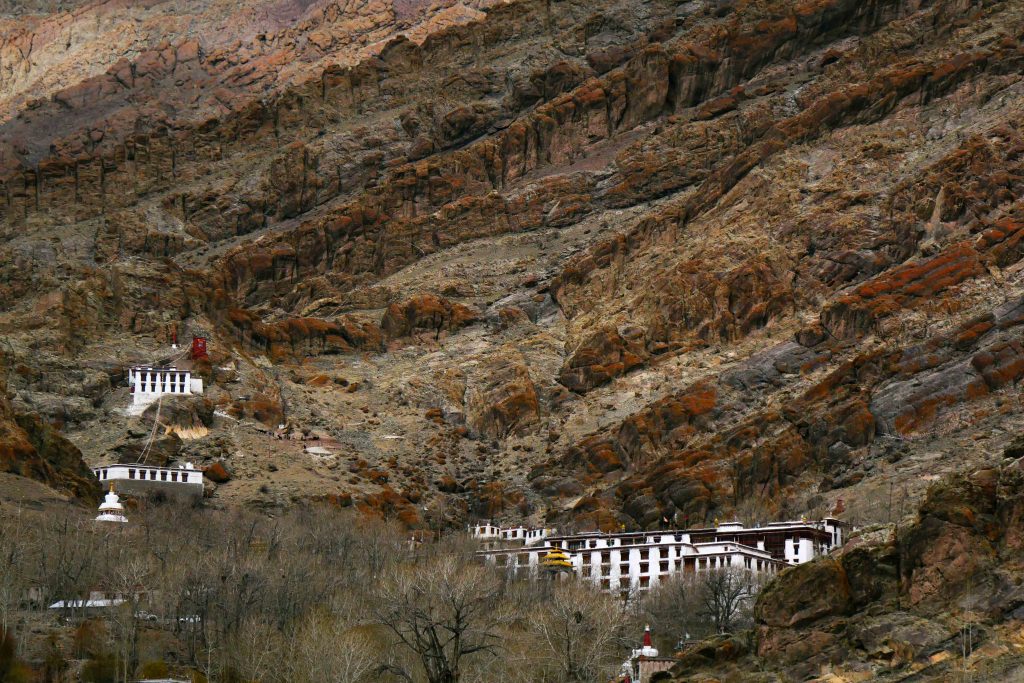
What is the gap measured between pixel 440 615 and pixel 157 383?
6863 cm

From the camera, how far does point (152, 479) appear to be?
12256cm

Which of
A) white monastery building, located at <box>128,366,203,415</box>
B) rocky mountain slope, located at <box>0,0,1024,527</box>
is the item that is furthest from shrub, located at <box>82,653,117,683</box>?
white monastery building, located at <box>128,366,203,415</box>

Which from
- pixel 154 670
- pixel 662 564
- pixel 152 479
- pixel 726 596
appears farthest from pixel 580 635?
pixel 152 479

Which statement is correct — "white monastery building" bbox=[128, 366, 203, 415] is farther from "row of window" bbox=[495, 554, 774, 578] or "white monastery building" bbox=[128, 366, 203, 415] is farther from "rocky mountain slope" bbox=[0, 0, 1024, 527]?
"row of window" bbox=[495, 554, 774, 578]

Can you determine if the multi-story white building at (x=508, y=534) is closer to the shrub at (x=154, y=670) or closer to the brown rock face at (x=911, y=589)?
the shrub at (x=154, y=670)

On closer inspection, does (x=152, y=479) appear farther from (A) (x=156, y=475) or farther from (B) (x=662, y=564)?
(B) (x=662, y=564)

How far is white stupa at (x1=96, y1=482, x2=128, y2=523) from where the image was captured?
10769cm

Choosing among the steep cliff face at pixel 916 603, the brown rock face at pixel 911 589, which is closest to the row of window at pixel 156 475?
the steep cliff face at pixel 916 603

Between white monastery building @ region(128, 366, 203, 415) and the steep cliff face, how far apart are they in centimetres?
9832

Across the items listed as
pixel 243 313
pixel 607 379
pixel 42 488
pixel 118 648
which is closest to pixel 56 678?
pixel 118 648

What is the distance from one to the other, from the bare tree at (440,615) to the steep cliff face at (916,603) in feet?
71.8

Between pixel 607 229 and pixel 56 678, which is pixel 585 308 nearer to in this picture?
pixel 607 229

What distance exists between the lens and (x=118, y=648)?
249 feet

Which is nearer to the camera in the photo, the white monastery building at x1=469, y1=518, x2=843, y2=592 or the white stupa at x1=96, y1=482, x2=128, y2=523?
the white monastery building at x1=469, y1=518, x2=843, y2=592
